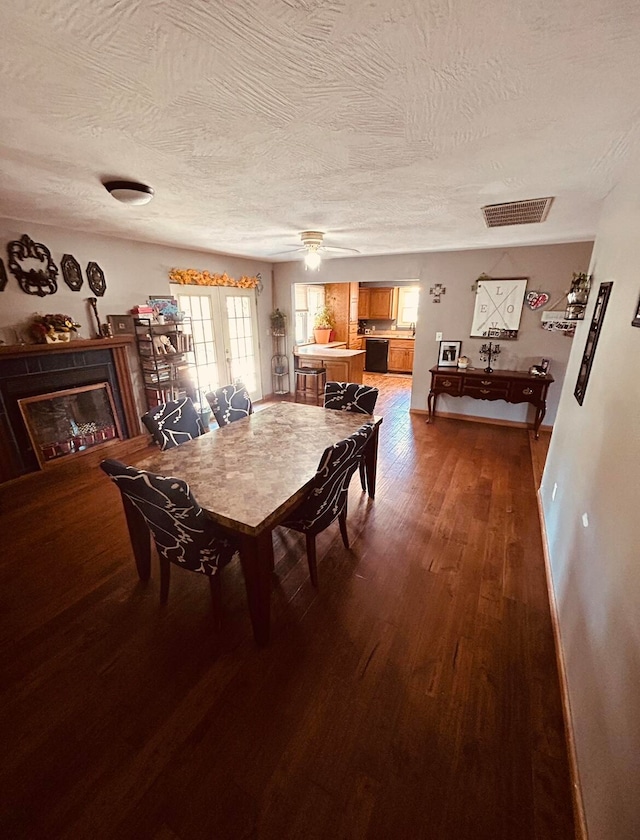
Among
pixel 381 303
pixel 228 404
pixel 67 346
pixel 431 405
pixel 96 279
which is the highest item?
pixel 96 279

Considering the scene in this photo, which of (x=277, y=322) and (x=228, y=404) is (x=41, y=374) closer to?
(x=228, y=404)

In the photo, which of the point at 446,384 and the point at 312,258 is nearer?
the point at 312,258

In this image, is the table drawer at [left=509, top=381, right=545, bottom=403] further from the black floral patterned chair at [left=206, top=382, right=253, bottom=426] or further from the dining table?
the black floral patterned chair at [left=206, top=382, right=253, bottom=426]

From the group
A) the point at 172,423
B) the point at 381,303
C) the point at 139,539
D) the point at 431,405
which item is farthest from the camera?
the point at 381,303

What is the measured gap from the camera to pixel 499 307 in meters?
4.40

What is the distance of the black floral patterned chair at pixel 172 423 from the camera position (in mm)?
2322

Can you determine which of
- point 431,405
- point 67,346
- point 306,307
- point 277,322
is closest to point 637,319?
point 431,405

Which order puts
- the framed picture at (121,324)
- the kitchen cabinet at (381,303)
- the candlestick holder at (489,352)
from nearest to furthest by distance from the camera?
the framed picture at (121,324) → the candlestick holder at (489,352) → the kitchen cabinet at (381,303)

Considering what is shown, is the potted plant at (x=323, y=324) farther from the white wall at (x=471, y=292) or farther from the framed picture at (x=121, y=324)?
the framed picture at (x=121, y=324)

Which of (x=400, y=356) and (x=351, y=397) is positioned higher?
(x=351, y=397)

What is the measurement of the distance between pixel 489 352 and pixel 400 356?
3618mm

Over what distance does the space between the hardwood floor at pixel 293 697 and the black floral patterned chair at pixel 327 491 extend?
41cm

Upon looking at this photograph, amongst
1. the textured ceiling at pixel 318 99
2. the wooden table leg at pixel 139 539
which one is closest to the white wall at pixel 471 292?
the textured ceiling at pixel 318 99

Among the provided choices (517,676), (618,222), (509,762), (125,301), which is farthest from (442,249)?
(509,762)
